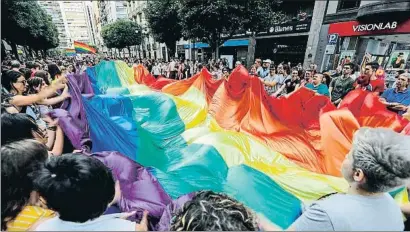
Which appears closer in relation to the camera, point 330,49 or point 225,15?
point 330,49

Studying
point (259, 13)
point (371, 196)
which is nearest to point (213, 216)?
point (371, 196)

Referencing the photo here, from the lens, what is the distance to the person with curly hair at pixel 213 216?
0.85 meters

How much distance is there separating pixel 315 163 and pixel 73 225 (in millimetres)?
2528

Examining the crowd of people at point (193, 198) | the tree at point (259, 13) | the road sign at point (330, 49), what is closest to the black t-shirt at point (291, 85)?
the road sign at point (330, 49)

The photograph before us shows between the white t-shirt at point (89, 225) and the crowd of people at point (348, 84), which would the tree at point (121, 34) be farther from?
the white t-shirt at point (89, 225)

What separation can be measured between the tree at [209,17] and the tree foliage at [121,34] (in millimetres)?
12953

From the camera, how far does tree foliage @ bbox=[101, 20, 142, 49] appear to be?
79.0ft

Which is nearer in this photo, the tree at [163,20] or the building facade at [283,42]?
the building facade at [283,42]

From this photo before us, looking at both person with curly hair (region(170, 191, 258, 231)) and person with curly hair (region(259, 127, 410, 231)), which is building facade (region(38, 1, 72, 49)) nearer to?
person with curly hair (region(170, 191, 258, 231))

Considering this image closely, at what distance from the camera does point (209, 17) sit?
422 inches

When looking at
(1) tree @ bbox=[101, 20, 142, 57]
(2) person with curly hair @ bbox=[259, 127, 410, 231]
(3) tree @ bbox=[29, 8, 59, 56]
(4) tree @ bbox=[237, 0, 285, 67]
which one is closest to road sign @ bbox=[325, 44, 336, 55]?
(4) tree @ bbox=[237, 0, 285, 67]

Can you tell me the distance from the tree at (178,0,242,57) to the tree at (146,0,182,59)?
156 inches

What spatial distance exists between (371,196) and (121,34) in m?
28.2

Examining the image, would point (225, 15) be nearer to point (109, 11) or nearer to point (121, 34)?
point (121, 34)
